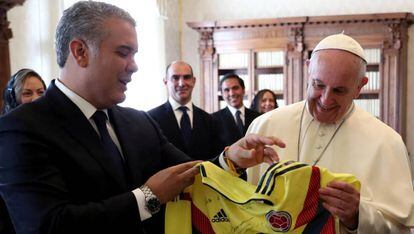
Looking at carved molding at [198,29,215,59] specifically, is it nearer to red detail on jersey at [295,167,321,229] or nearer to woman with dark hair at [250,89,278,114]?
woman with dark hair at [250,89,278,114]

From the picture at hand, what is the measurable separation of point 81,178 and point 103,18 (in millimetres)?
482

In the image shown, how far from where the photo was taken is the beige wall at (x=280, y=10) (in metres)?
6.38

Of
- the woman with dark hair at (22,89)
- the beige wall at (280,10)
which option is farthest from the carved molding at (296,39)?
the woman with dark hair at (22,89)

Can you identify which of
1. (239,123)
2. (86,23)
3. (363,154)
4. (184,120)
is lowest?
(239,123)

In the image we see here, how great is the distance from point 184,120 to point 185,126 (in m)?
0.06

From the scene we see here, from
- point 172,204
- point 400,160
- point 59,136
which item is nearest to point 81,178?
point 59,136

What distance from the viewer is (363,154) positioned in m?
1.75

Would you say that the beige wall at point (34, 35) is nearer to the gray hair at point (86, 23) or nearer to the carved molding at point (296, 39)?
the gray hair at point (86, 23)

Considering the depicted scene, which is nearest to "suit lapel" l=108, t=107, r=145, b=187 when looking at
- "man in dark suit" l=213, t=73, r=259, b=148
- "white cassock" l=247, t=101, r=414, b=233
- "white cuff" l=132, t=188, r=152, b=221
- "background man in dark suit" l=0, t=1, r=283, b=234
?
"background man in dark suit" l=0, t=1, r=283, b=234

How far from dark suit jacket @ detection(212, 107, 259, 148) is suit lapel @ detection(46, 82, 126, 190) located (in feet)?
8.44

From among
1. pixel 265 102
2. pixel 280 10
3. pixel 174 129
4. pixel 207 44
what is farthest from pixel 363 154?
pixel 280 10

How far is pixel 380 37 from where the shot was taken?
596 centimetres

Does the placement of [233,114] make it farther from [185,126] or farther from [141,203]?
[141,203]

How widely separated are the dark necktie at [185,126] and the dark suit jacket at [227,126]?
340 mm
